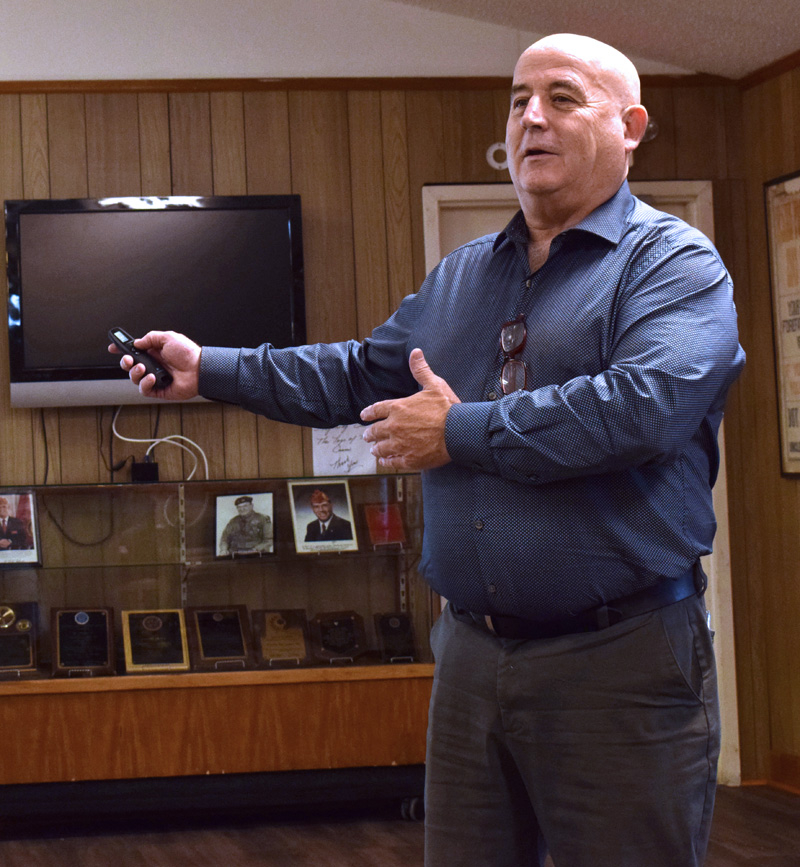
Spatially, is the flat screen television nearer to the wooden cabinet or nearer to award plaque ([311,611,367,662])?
the wooden cabinet

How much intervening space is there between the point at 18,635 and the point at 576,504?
7.98ft

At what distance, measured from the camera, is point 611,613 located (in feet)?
4.47

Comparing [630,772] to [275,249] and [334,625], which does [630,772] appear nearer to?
[334,625]

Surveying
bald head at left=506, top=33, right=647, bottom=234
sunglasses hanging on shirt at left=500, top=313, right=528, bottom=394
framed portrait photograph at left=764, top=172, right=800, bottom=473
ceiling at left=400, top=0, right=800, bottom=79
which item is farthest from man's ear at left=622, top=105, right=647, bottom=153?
framed portrait photograph at left=764, top=172, right=800, bottom=473

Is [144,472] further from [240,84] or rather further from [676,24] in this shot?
[676,24]

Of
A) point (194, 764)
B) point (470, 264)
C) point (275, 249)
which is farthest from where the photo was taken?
point (275, 249)

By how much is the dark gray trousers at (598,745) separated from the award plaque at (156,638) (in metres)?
1.97

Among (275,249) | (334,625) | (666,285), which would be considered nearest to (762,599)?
(334,625)

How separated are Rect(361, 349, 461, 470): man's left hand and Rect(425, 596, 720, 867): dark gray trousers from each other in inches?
11.3

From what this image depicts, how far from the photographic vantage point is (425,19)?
3633 millimetres

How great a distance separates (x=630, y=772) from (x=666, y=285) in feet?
2.06

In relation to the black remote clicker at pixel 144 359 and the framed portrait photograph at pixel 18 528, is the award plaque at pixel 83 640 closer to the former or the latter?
the framed portrait photograph at pixel 18 528

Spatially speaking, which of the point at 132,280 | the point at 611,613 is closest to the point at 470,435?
the point at 611,613

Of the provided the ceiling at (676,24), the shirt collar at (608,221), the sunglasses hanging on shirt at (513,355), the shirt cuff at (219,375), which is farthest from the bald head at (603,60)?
the ceiling at (676,24)
